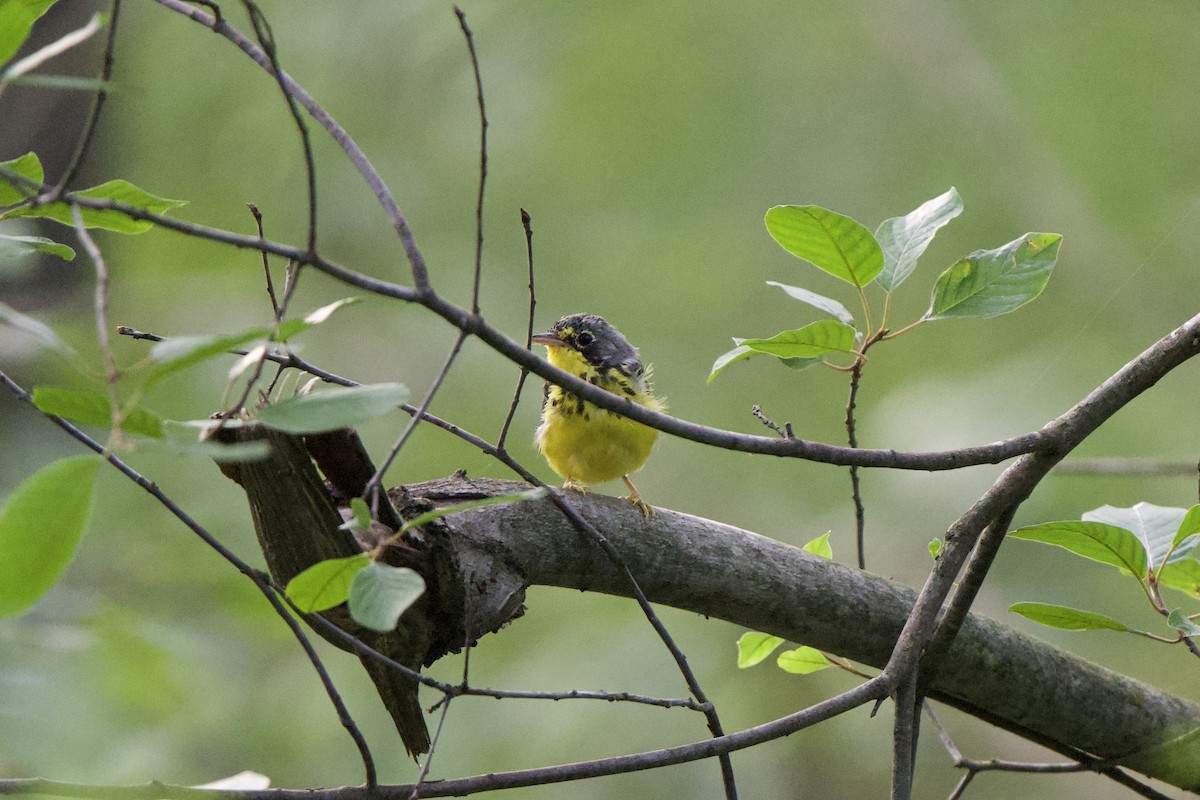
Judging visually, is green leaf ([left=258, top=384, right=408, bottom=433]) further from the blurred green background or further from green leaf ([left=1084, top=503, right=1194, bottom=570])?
the blurred green background

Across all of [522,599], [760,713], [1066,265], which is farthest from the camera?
[1066,265]

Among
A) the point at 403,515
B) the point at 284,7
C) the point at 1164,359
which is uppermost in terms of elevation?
the point at 284,7

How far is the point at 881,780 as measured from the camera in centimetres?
625

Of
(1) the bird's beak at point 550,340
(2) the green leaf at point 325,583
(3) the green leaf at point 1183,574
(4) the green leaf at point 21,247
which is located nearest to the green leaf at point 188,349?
(2) the green leaf at point 325,583

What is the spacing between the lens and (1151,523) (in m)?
2.15

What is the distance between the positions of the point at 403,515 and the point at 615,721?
431cm

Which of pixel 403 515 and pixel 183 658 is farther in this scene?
pixel 183 658

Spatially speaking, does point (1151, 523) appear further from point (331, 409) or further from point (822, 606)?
point (331, 409)

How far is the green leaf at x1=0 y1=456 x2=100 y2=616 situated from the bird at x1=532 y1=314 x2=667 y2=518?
2.09 metres

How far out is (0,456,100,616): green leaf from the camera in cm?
95

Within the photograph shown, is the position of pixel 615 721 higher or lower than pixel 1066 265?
lower

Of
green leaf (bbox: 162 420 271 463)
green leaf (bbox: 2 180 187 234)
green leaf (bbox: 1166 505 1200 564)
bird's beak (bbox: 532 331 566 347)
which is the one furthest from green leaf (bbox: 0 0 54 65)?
bird's beak (bbox: 532 331 566 347)

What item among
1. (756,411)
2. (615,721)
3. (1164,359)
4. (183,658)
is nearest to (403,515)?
(756,411)

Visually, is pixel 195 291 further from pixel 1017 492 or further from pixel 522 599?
pixel 1017 492
